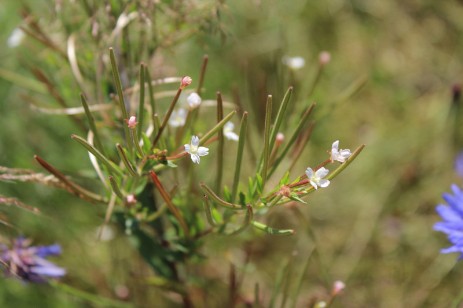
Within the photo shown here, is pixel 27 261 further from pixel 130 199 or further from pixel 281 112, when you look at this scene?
pixel 281 112

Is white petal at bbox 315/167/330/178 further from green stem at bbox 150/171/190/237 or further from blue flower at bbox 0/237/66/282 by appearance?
blue flower at bbox 0/237/66/282

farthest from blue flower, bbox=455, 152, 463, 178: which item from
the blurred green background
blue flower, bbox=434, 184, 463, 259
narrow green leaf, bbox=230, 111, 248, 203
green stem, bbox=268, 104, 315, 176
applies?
narrow green leaf, bbox=230, 111, 248, 203

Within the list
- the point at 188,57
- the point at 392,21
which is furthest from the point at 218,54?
the point at 392,21

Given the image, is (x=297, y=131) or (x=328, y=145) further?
(x=328, y=145)

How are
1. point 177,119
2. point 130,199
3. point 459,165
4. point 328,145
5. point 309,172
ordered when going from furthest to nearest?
point 328,145
point 459,165
point 177,119
point 130,199
point 309,172

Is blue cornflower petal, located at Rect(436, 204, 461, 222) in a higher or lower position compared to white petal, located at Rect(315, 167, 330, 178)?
higher

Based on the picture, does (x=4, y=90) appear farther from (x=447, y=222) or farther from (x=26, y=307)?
(x=447, y=222)

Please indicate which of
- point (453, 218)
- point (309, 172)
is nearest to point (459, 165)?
point (453, 218)
